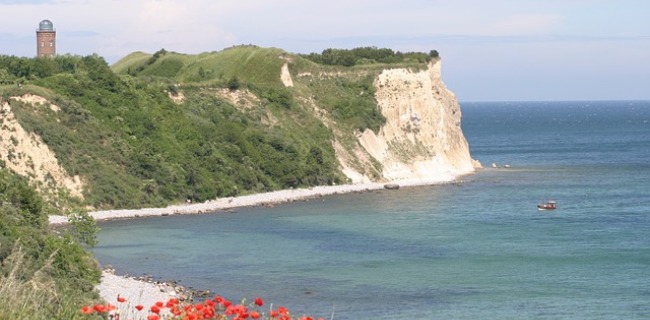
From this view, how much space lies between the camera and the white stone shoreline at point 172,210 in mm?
45594

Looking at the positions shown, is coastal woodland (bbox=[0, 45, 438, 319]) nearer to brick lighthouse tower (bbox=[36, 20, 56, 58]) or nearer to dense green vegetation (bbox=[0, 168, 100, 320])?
dense green vegetation (bbox=[0, 168, 100, 320])

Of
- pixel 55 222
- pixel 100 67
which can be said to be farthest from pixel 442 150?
pixel 55 222

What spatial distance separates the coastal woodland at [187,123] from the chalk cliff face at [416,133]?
5.44ft

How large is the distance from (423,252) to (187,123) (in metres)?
40.9

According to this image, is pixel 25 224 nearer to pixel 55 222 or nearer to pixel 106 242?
pixel 106 242

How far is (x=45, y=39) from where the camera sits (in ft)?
385

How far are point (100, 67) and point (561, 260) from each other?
5464cm

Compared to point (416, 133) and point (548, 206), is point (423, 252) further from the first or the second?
point (416, 133)

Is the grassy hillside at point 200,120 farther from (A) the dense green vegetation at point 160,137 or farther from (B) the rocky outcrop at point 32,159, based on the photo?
(B) the rocky outcrop at point 32,159

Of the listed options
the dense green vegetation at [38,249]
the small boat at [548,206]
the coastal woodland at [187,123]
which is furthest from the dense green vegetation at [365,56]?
the dense green vegetation at [38,249]

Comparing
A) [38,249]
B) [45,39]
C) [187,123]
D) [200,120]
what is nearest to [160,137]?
[187,123]

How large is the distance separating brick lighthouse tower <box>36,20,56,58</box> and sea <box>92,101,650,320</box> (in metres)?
41.4

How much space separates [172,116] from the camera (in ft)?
321

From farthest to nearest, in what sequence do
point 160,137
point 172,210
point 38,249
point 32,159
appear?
point 160,137 → point 172,210 → point 32,159 → point 38,249
